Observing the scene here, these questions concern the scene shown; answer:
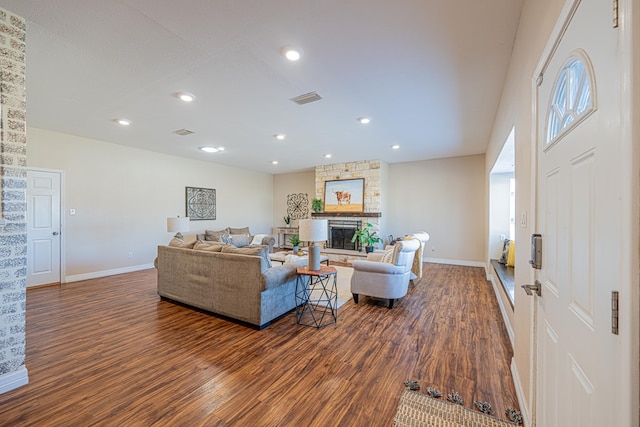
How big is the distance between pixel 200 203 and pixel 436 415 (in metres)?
6.80

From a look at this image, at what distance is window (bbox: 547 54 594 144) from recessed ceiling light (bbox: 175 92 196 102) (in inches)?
135

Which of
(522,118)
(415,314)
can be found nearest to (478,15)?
(522,118)

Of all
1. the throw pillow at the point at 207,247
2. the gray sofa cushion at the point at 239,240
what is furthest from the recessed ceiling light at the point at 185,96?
the gray sofa cushion at the point at 239,240

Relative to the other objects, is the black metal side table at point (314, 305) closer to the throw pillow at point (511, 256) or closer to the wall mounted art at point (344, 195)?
the throw pillow at point (511, 256)

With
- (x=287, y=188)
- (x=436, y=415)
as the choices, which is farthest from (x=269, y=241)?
(x=436, y=415)

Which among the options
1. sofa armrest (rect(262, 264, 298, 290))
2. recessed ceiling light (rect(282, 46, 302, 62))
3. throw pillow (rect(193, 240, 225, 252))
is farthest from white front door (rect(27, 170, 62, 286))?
recessed ceiling light (rect(282, 46, 302, 62))

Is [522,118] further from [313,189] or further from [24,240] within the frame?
[313,189]

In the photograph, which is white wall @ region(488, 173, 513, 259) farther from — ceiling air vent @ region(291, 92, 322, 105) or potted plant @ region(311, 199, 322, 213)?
potted plant @ region(311, 199, 322, 213)

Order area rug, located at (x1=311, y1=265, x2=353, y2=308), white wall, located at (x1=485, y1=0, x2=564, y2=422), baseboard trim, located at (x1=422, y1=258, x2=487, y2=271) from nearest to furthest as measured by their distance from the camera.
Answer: white wall, located at (x1=485, y1=0, x2=564, y2=422)
area rug, located at (x1=311, y1=265, x2=353, y2=308)
baseboard trim, located at (x1=422, y1=258, x2=487, y2=271)

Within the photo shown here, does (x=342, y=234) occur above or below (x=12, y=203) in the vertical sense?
below

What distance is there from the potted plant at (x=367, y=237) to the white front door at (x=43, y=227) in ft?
19.7

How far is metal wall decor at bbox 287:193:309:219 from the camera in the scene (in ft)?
28.8

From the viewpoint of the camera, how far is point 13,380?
1921 mm

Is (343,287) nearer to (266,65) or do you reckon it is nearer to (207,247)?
(207,247)
